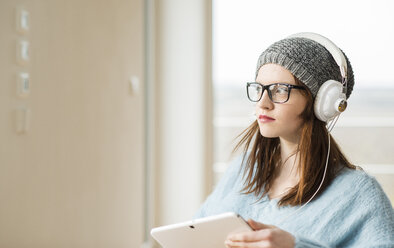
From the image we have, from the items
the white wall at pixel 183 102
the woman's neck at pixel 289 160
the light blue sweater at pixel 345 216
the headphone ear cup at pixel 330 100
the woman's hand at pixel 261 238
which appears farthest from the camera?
the white wall at pixel 183 102

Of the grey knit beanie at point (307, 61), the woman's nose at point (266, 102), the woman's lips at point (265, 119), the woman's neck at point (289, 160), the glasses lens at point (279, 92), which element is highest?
the grey knit beanie at point (307, 61)

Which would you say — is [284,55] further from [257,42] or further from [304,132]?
Answer: [257,42]

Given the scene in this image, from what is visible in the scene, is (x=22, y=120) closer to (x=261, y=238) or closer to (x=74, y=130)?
(x=74, y=130)

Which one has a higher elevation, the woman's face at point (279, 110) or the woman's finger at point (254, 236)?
the woman's face at point (279, 110)

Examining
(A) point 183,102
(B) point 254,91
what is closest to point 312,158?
(B) point 254,91

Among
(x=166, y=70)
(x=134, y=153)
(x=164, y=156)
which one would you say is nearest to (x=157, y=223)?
(x=164, y=156)

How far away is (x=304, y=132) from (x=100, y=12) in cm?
174

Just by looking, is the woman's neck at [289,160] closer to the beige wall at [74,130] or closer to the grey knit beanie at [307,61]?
the grey knit beanie at [307,61]

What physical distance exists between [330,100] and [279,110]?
0.13 metres

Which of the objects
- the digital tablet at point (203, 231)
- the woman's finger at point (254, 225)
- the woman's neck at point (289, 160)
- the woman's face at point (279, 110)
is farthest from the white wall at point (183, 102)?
the woman's finger at point (254, 225)

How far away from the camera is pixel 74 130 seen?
260cm

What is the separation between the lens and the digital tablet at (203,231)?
3.91ft

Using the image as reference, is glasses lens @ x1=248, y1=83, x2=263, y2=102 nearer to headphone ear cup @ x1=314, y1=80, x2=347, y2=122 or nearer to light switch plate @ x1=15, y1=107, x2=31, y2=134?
headphone ear cup @ x1=314, y1=80, x2=347, y2=122

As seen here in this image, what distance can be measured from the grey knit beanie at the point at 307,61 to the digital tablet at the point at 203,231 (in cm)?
47
